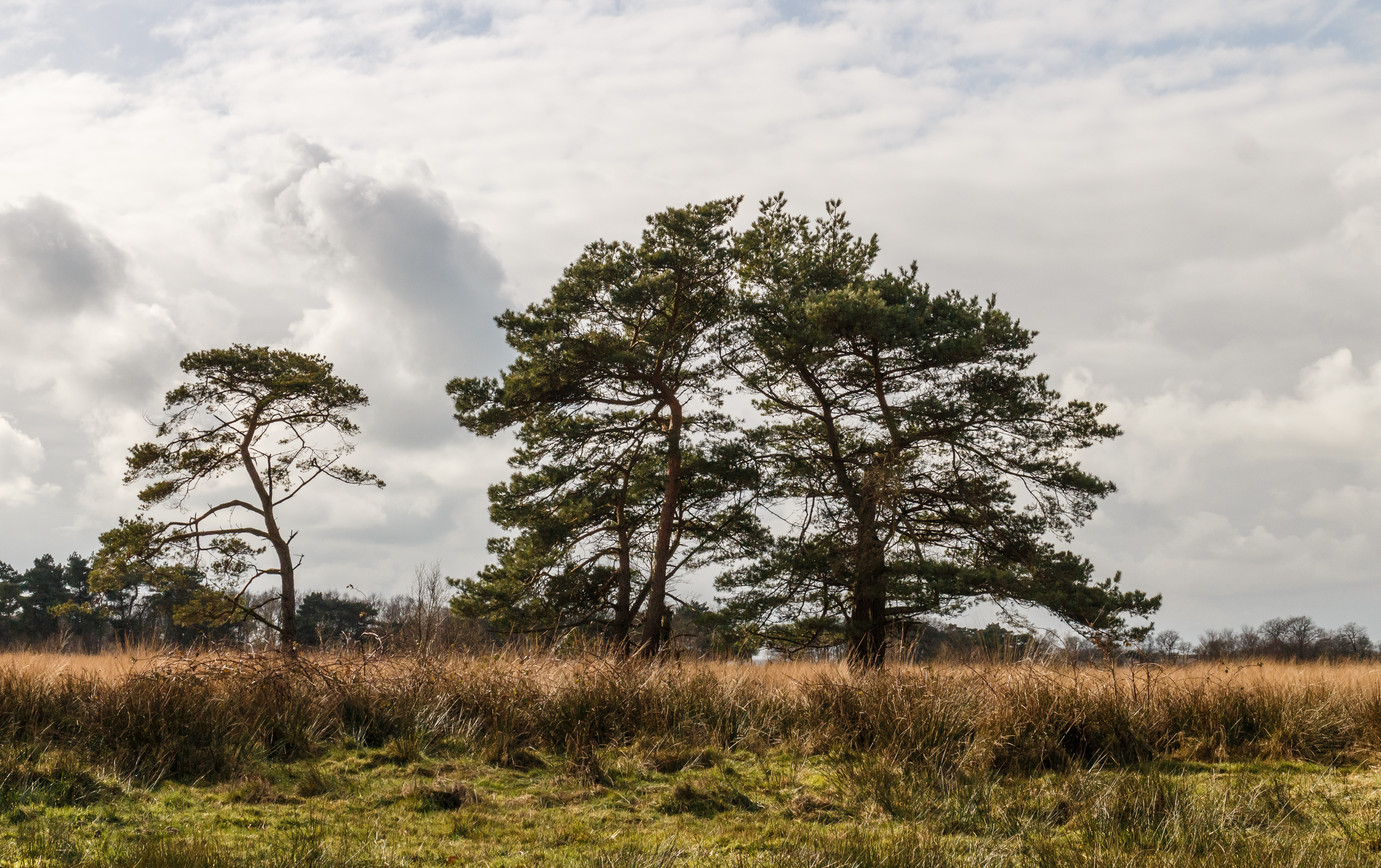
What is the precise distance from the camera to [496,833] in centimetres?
621

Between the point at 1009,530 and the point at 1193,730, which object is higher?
the point at 1009,530

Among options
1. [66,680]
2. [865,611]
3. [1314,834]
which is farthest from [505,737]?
[865,611]

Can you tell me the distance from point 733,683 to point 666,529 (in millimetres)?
11097

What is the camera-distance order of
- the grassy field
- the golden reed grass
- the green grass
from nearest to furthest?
the green grass, the grassy field, the golden reed grass

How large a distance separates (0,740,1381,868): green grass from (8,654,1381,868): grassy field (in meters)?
0.03

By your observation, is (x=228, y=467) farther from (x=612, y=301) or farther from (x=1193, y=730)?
(x=1193, y=730)

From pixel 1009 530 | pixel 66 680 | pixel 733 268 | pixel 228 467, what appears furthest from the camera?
pixel 228 467

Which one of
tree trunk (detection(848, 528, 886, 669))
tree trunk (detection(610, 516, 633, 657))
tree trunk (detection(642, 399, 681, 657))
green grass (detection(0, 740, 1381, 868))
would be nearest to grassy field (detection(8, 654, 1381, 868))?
green grass (detection(0, 740, 1381, 868))

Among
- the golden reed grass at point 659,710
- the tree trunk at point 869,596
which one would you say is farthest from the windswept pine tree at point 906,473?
the golden reed grass at point 659,710

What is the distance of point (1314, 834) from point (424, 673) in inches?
337

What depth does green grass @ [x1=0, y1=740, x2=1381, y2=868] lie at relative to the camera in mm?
5324

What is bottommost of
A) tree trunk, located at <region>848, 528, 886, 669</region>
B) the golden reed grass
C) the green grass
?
the green grass

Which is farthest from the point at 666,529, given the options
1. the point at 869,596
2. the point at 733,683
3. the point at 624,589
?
the point at 733,683

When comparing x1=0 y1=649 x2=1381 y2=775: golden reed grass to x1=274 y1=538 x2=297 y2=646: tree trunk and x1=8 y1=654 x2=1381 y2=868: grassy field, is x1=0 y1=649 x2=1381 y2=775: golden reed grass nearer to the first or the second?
x1=8 y1=654 x2=1381 y2=868: grassy field
